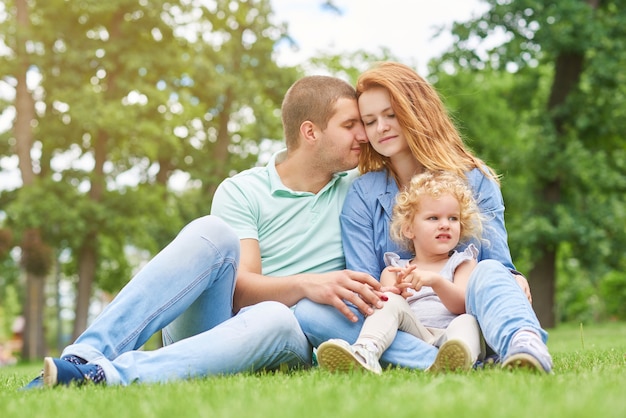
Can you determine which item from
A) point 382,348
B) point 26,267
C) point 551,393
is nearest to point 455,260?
point 382,348

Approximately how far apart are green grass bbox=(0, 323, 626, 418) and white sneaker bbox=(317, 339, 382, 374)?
0.12 meters

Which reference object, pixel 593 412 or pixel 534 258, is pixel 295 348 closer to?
pixel 593 412

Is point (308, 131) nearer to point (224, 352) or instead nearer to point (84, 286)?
point (224, 352)

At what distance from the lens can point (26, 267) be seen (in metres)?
19.2

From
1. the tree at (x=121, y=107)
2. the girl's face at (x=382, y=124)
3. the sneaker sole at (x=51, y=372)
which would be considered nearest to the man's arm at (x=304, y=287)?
the girl's face at (x=382, y=124)

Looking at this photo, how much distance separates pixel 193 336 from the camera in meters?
3.59

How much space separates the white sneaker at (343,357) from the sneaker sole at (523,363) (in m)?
0.56

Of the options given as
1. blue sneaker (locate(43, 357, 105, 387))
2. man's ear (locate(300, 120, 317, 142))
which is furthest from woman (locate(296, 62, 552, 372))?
blue sneaker (locate(43, 357, 105, 387))

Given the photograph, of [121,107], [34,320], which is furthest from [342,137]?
[34,320]

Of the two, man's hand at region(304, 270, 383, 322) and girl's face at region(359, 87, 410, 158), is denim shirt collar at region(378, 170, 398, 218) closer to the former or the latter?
girl's face at region(359, 87, 410, 158)

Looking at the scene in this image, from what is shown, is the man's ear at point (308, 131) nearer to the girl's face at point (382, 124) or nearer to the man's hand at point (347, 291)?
the girl's face at point (382, 124)

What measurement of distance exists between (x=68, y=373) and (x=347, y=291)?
130 cm

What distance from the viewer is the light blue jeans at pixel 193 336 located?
10.9ft

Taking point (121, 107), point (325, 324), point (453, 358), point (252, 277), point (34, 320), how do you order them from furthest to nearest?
point (34, 320) < point (121, 107) < point (252, 277) < point (325, 324) < point (453, 358)
